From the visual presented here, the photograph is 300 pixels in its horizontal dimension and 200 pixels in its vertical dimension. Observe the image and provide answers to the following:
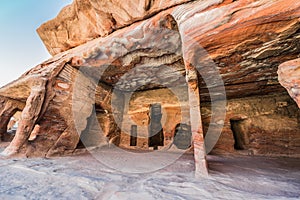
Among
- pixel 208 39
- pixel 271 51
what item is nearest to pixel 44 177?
pixel 208 39

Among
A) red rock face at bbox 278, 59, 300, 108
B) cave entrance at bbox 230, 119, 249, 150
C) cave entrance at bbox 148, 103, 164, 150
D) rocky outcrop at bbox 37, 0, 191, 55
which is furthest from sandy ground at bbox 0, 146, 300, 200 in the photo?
cave entrance at bbox 148, 103, 164, 150

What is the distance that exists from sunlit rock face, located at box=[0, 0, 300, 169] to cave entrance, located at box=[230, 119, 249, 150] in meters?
0.04

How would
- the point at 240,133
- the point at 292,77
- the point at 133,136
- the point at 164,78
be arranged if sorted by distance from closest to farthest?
the point at 292,77, the point at 164,78, the point at 240,133, the point at 133,136

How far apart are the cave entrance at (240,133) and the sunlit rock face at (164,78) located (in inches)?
1.6

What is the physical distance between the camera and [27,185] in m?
1.83

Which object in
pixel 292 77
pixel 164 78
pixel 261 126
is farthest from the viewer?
pixel 261 126

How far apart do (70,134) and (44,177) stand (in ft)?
8.17

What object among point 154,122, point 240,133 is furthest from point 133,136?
point 240,133

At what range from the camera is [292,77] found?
153 cm

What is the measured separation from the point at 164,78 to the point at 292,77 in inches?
154

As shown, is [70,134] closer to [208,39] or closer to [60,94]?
[60,94]

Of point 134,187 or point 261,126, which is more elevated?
point 261,126

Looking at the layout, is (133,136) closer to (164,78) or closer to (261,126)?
(164,78)

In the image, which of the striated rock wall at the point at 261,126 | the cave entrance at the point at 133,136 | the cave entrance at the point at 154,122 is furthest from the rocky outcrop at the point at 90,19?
the striated rock wall at the point at 261,126
